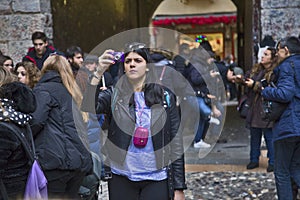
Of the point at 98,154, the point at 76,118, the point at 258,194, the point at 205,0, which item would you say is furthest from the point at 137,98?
the point at 205,0

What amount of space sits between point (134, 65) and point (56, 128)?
0.83 meters

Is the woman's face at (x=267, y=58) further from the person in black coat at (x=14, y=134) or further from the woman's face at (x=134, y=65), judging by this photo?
the person in black coat at (x=14, y=134)

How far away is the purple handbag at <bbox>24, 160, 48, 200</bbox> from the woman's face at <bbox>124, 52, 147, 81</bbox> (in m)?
0.87

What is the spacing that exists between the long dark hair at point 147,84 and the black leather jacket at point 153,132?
47 millimetres

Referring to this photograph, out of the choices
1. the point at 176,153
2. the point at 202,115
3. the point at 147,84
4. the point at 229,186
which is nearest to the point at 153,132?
the point at 176,153

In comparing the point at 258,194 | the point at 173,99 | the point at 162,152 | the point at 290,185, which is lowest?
the point at 258,194

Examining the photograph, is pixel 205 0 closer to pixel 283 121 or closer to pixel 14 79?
pixel 283 121

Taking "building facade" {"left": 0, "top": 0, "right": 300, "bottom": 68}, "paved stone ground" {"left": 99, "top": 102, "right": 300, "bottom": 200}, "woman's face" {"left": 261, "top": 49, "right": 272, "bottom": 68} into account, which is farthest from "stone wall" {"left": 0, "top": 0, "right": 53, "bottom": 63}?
"woman's face" {"left": 261, "top": 49, "right": 272, "bottom": 68}

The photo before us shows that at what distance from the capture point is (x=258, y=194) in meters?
5.62

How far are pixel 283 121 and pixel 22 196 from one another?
2.52 m

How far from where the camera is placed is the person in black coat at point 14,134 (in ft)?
10.6

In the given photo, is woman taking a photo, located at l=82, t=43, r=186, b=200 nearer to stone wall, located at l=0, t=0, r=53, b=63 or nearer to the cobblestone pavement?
the cobblestone pavement

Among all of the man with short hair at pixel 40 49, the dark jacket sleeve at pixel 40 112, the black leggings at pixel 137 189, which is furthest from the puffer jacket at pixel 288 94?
the man with short hair at pixel 40 49

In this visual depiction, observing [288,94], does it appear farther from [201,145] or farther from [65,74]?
[201,145]
